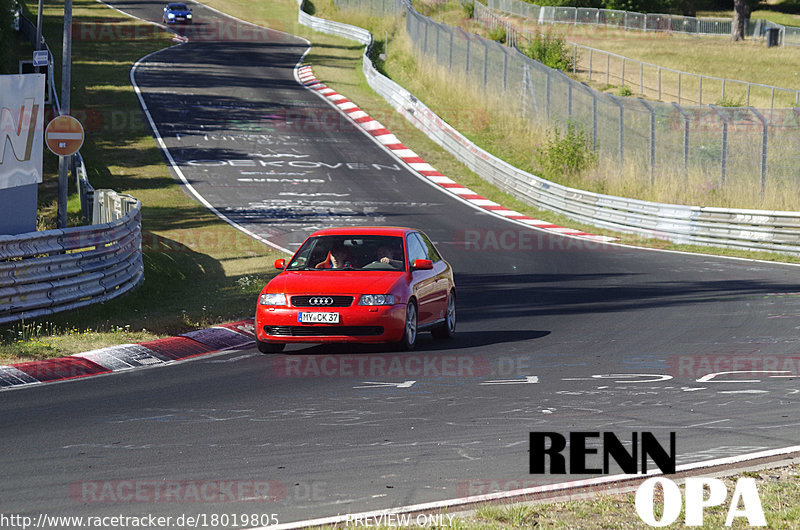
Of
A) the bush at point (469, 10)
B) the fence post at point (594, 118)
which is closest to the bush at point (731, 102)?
the fence post at point (594, 118)

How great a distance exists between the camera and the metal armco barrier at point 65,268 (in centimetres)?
1383

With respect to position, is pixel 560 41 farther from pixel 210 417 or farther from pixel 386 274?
pixel 210 417

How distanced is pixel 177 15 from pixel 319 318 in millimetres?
63340

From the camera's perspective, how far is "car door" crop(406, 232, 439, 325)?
13.5 meters

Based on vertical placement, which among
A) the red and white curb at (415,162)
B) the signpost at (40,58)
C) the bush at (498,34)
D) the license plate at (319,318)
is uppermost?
the signpost at (40,58)

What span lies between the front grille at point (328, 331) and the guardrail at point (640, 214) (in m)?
15.3

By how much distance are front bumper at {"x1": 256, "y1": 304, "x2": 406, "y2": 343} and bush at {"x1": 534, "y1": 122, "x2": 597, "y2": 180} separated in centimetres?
2296

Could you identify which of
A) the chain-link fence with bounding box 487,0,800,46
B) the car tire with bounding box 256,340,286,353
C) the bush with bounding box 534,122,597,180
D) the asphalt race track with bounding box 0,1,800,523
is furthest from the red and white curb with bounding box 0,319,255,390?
the chain-link fence with bounding box 487,0,800,46

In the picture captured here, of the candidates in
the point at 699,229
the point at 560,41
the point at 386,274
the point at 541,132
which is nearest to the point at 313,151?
the point at 541,132

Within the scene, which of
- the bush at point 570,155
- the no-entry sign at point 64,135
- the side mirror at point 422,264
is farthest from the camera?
the bush at point 570,155

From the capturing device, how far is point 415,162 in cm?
3922

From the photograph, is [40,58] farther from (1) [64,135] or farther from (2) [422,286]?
(2) [422,286]

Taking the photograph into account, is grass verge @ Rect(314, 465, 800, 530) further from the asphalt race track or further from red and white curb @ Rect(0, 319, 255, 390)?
red and white curb @ Rect(0, 319, 255, 390)

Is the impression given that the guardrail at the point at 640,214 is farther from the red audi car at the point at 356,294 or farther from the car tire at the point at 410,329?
the car tire at the point at 410,329
